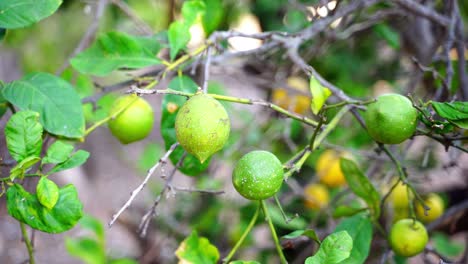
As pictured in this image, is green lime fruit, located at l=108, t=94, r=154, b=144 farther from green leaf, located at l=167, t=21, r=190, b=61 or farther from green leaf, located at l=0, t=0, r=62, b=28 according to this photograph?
green leaf, located at l=0, t=0, r=62, b=28

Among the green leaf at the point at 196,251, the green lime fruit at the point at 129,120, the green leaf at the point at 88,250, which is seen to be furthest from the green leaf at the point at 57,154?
the green leaf at the point at 88,250

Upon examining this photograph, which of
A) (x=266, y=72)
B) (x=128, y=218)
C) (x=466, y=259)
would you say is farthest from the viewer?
(x=128, y=218)

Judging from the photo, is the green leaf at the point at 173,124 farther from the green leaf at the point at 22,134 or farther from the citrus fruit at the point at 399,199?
the citrus fruit at the point at 399,199

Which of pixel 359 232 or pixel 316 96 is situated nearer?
pixel 316 96

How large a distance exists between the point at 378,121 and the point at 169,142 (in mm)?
461

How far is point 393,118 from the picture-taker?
3.16ft

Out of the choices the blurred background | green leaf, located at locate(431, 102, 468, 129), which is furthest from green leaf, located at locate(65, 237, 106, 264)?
green leaf, located at locate(431, 102, 468, 129)

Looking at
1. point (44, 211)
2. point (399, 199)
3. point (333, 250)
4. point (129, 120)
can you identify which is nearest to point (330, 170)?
point (399, 199)

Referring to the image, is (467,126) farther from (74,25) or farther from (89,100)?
(74,25)

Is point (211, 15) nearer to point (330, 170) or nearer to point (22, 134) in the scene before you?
point (330, 170)

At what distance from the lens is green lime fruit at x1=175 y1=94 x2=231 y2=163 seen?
0.88 m

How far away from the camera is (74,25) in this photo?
8.69ft

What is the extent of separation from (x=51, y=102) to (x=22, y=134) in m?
0.16

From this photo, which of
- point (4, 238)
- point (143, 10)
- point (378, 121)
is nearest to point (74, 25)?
point (143, 10)
